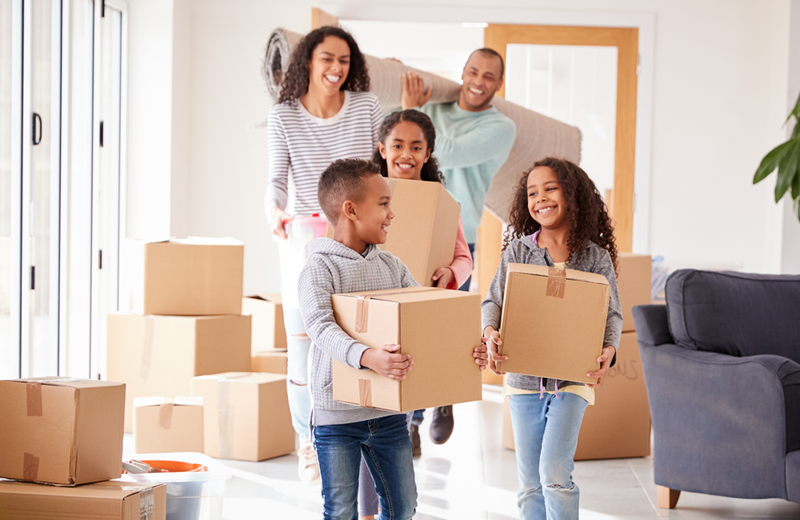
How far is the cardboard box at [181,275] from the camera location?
2.88m

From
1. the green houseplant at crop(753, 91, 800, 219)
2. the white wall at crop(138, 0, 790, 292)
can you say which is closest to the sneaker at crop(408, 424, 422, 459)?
the white wall at crop(138, 0, 790, 292)

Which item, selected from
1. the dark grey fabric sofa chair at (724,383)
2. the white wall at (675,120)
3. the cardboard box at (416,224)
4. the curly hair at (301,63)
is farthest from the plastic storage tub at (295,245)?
the white wall at (675,120)

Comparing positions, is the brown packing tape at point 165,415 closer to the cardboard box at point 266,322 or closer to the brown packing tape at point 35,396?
the cardboard box at point 266,322

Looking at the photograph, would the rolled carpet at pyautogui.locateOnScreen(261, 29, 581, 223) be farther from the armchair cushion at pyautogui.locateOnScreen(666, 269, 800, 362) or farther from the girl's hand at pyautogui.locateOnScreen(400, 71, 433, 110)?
the armchair cushion at pyautogui.locateOnScreen(666, 269, 800, 362)

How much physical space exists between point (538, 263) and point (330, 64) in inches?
38.4

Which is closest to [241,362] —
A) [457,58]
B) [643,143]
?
[643,143]

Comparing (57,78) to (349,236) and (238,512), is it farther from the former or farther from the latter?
(349,236)

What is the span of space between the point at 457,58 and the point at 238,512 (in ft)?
12.5

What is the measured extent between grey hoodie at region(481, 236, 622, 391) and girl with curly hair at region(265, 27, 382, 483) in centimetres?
72

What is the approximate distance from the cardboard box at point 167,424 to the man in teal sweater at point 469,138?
817 mm

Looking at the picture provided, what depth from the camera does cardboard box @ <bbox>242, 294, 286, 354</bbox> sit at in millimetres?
3387

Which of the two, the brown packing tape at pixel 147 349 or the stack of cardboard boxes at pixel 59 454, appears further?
the brown packing tape at pixel 147 349

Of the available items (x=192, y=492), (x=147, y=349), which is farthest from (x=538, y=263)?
(x=147, y=349)

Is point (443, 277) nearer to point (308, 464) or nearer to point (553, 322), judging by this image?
point (553, 322)
